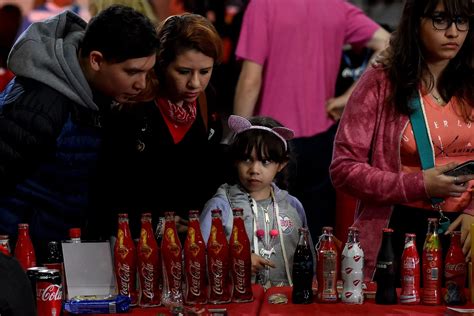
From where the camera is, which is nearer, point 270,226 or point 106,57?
point 106,57

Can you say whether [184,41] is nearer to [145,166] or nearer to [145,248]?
[145,166]

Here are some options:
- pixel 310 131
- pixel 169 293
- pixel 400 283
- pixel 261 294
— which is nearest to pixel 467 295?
pixel 400 283

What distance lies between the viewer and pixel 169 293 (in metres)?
3.58

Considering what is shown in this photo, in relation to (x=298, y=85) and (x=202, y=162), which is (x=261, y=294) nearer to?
(x=202, y=162)

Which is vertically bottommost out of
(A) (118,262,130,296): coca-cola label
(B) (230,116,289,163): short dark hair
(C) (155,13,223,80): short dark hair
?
(A) (118,262,130,296): coca-cola label

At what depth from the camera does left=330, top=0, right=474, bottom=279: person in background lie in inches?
152

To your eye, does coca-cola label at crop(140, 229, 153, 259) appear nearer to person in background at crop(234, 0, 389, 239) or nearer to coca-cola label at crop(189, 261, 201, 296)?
coca-cola label at crop(189, 261, 201, 296)

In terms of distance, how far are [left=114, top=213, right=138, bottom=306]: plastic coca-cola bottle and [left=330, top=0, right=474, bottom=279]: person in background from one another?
A: 2.92 ft

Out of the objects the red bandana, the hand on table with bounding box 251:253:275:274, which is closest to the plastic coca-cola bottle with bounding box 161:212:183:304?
the hand on table with bounding box 251:253:275:274

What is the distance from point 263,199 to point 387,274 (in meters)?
0.94

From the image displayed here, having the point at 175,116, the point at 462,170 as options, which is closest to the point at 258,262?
the point at 175,116

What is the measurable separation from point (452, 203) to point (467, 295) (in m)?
0.46

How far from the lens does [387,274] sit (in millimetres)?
3523

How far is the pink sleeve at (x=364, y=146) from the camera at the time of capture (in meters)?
3.87
